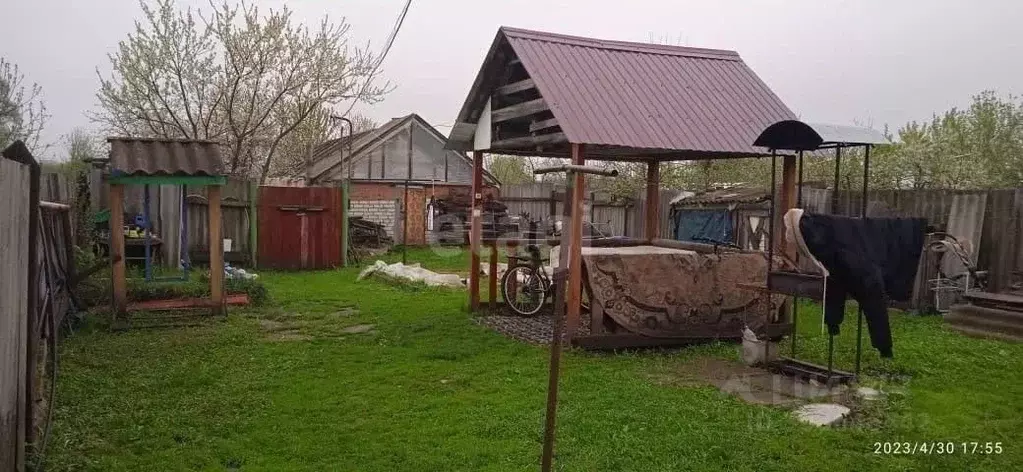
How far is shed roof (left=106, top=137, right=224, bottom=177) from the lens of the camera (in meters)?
Result: 8.16

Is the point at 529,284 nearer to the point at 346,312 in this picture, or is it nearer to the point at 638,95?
the point at 346,312

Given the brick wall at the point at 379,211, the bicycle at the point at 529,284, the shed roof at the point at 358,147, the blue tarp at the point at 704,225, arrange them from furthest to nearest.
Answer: the shed roof at the point at 358,147 < the brick wall at the point at 379,211 < the blue tarp at the point at 704,225 < the bicycle at the point at 529,284

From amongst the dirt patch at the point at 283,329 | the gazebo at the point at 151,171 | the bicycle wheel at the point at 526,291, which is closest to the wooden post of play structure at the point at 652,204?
the bicycle wheel at the point at 526,291

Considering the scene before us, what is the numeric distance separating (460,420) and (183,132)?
1315 centimetres

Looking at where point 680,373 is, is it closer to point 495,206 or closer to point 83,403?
point 83,403

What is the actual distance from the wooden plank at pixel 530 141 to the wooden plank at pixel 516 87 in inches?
20.2

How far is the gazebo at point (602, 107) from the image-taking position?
734 cm

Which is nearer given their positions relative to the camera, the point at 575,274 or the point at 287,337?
the point at 575,274

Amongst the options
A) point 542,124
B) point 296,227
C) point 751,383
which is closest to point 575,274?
point 542,124

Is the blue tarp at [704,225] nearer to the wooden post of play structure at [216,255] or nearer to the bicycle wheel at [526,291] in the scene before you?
the bicycle wheel at [526,291]

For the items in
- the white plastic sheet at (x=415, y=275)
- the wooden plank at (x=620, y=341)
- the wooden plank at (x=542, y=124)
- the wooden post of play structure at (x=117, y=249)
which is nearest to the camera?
the wooden plank at (x=620, y=341)

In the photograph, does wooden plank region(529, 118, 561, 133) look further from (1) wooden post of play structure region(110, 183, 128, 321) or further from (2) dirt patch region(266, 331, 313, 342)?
(1) wooden post of play structure region(110, 183, 128, 321)

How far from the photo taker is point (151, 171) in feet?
26.8

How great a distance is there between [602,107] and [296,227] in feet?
27.3
